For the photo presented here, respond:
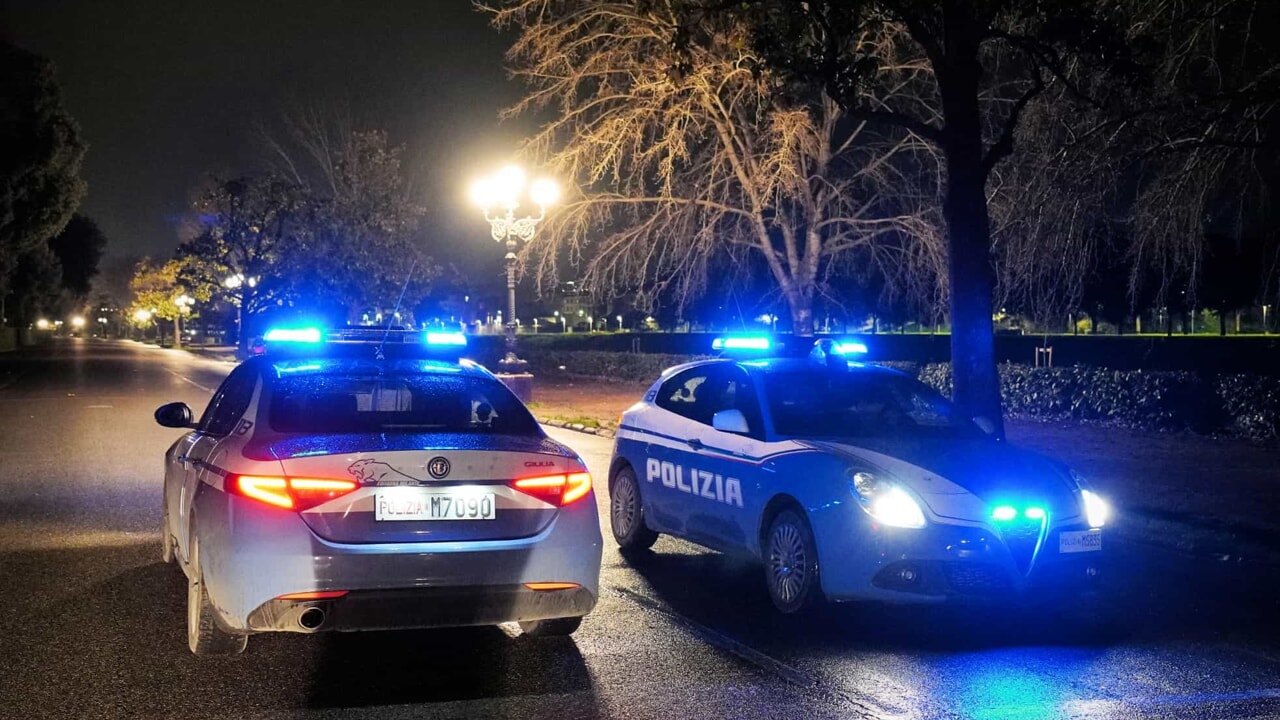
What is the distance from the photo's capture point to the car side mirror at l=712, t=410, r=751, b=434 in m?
7.81

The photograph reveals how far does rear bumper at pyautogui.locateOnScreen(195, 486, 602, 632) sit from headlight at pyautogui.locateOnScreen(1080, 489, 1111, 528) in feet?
10.3

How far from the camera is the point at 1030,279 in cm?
1506

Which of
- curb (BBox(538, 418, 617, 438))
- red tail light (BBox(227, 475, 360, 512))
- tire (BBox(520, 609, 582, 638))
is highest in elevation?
red tail light (BBox(227, 475, 360, 512))

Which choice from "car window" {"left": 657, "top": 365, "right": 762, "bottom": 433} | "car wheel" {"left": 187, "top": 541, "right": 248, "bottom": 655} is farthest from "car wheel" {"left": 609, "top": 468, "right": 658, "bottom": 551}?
"car wheel" {"left": 187, "top": 541, "right": 248, "bottom": 655}

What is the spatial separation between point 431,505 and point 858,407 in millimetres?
3683

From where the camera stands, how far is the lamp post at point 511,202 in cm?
2377

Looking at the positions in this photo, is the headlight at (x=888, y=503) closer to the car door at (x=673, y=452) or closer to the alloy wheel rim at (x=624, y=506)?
the car door at (x=673, y=452)

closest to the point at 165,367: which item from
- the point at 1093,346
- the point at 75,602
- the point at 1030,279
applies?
the point at 1093,346

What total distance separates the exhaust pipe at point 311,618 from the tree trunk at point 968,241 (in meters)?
7.79

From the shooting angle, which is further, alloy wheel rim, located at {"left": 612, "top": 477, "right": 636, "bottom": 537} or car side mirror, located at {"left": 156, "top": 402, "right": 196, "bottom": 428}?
alloy wheel rim, located at {"left": 612, "top": 477, "right": 636, "bottom": 537}

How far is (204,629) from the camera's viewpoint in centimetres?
612

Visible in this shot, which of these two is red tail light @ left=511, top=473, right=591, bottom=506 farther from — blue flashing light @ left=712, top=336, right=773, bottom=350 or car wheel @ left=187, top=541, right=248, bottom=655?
Result: blue flashing light @ left=712, top=336, right=773, bottom=350

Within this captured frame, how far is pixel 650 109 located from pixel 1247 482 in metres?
13.4

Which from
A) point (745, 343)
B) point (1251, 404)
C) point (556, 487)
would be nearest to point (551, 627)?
point (556, 487)
